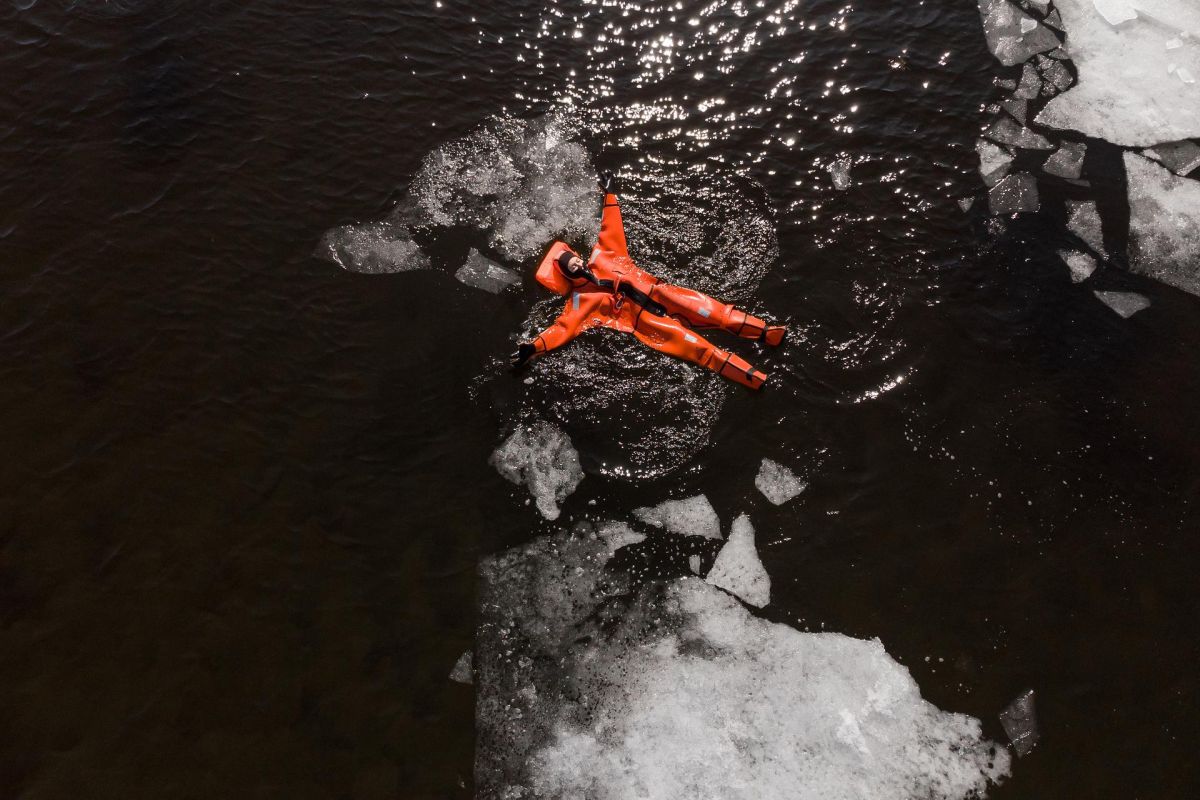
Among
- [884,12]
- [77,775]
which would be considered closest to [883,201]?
[884,12]

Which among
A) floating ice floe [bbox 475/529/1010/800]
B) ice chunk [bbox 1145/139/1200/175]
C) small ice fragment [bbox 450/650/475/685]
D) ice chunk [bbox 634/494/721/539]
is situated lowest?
floating ice floe [bbox 475/529/1010/800]

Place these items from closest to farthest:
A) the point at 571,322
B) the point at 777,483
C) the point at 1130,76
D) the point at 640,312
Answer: the point at 777,483
the point at 571,322
the point at 640,312
the point at 1130,76

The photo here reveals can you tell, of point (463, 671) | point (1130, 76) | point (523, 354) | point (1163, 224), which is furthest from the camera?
point (1130, 76)

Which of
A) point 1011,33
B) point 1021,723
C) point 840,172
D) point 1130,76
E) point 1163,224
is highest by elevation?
point 1011,33

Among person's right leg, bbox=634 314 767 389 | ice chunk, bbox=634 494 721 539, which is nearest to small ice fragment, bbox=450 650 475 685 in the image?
ice chunk, bbox=634 494 721 539

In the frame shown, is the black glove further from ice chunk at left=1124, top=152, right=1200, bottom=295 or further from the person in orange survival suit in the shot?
ice chunk at left=1124, top=152, right=1200, bottom=295

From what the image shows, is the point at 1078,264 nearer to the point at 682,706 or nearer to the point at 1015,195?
the point at 1015,195

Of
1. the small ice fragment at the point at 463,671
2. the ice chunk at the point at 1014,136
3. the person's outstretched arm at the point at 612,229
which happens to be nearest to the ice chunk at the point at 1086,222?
the ice chunk at the point at 1014,136

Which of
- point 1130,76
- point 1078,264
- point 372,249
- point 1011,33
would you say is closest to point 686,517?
point 372,249
